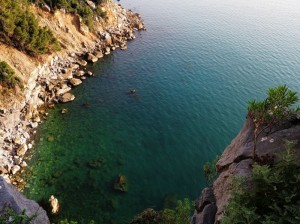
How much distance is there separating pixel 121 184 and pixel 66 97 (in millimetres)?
31416

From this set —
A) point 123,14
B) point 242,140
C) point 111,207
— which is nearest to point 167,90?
point 111,207

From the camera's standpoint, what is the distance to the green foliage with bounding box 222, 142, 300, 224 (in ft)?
54.3

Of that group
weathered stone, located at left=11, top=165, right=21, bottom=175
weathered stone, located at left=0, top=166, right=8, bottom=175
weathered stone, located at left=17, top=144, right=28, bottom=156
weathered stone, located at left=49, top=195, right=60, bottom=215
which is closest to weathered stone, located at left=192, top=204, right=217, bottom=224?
weathered stone, located at left=49, top=195, right=60, bottom=215

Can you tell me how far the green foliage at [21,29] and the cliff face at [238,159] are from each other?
59750 mm

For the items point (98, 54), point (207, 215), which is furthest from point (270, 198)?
point (98, 54)

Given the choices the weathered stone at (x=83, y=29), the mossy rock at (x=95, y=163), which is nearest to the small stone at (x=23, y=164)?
the mossy rock at (x=95, y=163)

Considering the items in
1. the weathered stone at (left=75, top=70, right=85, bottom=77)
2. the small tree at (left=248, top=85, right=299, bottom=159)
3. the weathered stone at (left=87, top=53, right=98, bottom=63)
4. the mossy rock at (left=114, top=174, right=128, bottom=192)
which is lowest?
the mossy rock at (left=114, top=174, right=128, bottom=192)

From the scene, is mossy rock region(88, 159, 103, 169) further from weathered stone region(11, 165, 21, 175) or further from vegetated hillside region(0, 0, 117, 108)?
vegetated hillside region(0, 0, 117, 108)

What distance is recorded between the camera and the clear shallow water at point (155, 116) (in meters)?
50.1

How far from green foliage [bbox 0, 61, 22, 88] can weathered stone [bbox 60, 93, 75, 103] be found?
473 inches

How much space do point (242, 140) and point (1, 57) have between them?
5900 centimetres

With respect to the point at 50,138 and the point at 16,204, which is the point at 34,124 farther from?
the point at 16,204

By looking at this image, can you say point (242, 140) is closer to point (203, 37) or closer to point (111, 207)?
point (111, 207)

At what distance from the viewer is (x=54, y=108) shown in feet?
224
